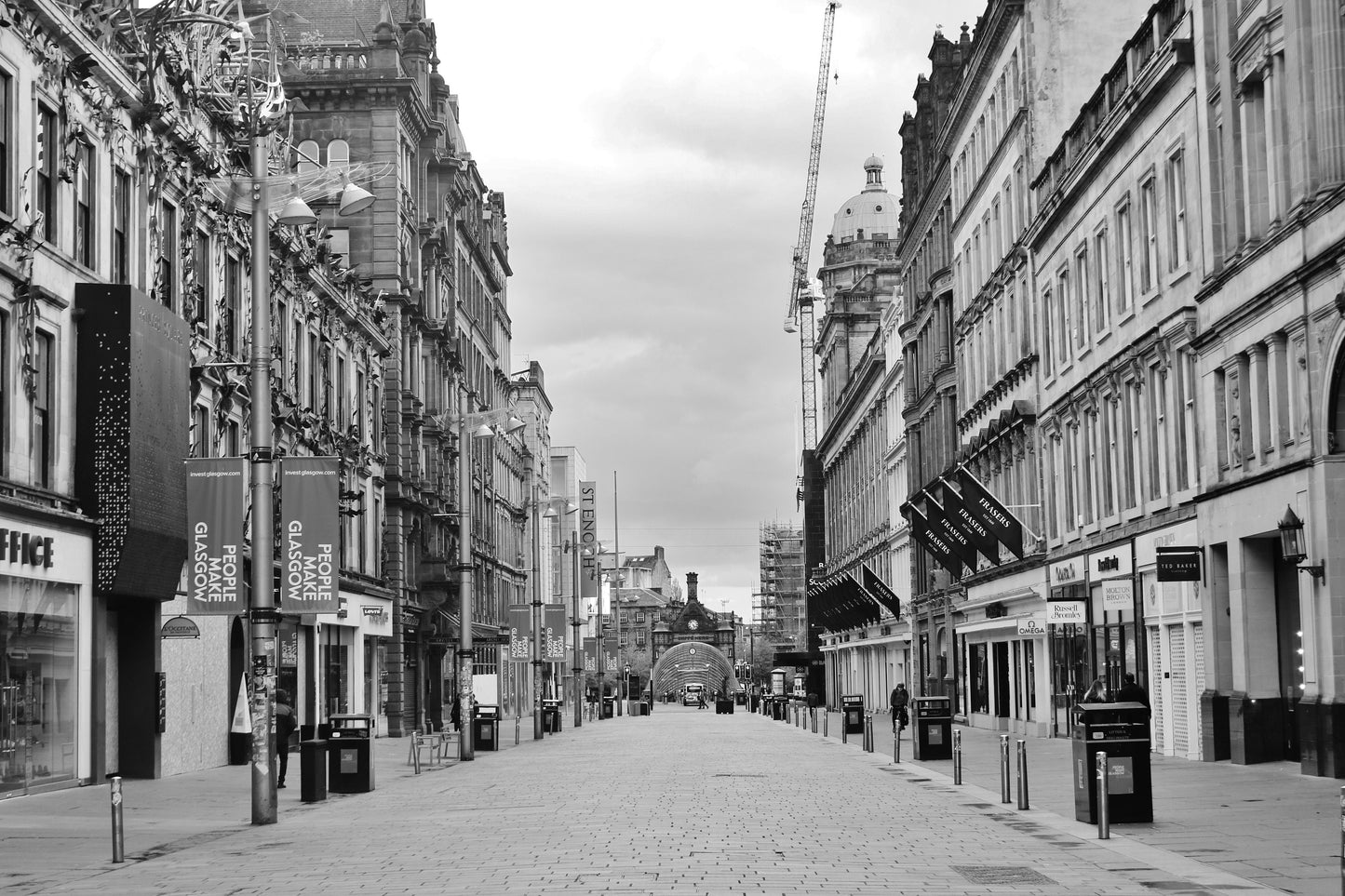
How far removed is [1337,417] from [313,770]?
627 inches

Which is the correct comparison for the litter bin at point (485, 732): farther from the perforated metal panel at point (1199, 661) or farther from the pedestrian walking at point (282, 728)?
the perforated metal panel at point (1199, 661)

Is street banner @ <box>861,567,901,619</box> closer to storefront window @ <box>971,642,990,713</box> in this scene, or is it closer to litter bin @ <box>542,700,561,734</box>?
storefront window @ <box>971,642,990,713</box>

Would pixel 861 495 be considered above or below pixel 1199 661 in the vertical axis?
above

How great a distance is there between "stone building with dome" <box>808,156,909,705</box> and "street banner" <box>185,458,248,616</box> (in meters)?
46.9

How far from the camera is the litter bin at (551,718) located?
221ft

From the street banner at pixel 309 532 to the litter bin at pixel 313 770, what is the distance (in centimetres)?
264

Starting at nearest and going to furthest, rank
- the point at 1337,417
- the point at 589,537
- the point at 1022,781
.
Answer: the point at 1022,781 → the point at 1337,417 → the point at 589,537

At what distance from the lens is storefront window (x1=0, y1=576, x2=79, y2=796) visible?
27094mm

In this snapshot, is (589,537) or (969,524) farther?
(589,537)

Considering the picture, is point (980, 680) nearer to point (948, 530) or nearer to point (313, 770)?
point (948, 530)

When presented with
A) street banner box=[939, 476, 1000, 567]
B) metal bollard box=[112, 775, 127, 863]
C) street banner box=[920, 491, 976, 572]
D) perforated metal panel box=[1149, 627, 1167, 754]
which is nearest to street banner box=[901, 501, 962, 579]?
street banner box=[920, 491, 976, 572]

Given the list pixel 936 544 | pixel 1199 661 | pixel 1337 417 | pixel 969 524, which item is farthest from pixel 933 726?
pixel 1337 417

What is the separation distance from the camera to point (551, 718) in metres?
68.2

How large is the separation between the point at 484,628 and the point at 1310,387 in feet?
200
